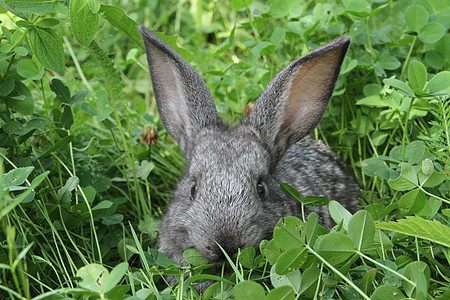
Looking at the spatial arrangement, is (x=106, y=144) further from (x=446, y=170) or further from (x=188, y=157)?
(x=446, y=170)

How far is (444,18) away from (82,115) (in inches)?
147

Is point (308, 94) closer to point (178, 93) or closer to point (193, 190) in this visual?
point (178, 93)

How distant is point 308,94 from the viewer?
173 inches

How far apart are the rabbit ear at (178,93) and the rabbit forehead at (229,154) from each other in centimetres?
17

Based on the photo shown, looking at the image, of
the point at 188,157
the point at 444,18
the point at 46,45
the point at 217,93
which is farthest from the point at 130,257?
the point at 444,18

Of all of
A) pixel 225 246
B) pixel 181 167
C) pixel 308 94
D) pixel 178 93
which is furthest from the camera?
pixel 181 167

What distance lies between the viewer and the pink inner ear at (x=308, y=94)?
4.16 metres

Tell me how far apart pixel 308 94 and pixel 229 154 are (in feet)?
2.92

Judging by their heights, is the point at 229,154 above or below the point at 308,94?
below

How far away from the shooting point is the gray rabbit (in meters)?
3.64

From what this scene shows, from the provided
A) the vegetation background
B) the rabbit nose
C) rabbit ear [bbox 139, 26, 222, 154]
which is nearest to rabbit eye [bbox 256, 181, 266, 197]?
the vegetation background

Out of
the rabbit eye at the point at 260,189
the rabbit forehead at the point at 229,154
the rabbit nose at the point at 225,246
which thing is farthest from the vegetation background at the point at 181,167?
the rabbit forehead at the point at 229,154

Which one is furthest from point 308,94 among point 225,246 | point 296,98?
point 225,246

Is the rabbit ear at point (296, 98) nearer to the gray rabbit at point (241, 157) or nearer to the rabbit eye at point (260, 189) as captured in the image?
the gray rabbit at point (241, 157)
